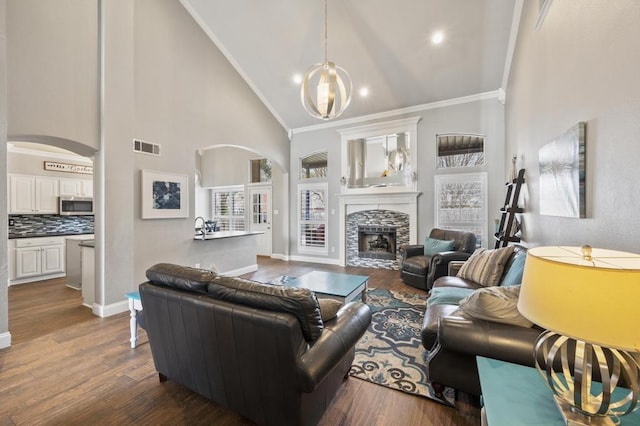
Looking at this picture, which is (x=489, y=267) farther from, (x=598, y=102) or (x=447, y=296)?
(x=598, y=102)

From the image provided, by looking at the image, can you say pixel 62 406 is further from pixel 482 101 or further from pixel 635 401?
pixel 482 101

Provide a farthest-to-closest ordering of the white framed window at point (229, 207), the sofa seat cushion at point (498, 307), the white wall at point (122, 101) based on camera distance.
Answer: the white framed window at point (229, 207), the white wall at point (122, 101), the sofa seat cushion at point (498, 307)

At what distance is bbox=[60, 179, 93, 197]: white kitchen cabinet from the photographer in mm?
5640

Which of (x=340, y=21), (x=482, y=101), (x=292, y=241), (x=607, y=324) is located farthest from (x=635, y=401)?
(x=292, y=241)

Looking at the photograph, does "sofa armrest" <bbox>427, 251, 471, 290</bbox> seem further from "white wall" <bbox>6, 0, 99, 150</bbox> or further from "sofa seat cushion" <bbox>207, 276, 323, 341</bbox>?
"white wall" <bbox>6, 0, 99, 150</bbox>

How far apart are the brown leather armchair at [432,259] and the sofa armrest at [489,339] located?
2.62 m

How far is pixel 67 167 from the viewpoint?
577 cm

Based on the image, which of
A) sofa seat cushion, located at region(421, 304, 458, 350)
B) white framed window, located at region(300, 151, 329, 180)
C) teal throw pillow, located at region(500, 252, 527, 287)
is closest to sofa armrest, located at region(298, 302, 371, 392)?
sofa seat cushion, located at region(421, 304, 458, 350)

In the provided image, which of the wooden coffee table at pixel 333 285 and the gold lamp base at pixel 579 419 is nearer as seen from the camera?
the gold lamp base at pixel 579 419

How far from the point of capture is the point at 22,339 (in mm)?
2889

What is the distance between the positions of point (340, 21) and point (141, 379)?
515cm

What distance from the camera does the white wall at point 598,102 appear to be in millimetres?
1239

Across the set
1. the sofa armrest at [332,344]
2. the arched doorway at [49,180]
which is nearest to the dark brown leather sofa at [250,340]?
the sofa armrest at [332,344]

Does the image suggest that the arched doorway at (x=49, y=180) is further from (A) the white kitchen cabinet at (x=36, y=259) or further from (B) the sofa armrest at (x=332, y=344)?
(B) the sofa armrest at (x=332, y=344)
